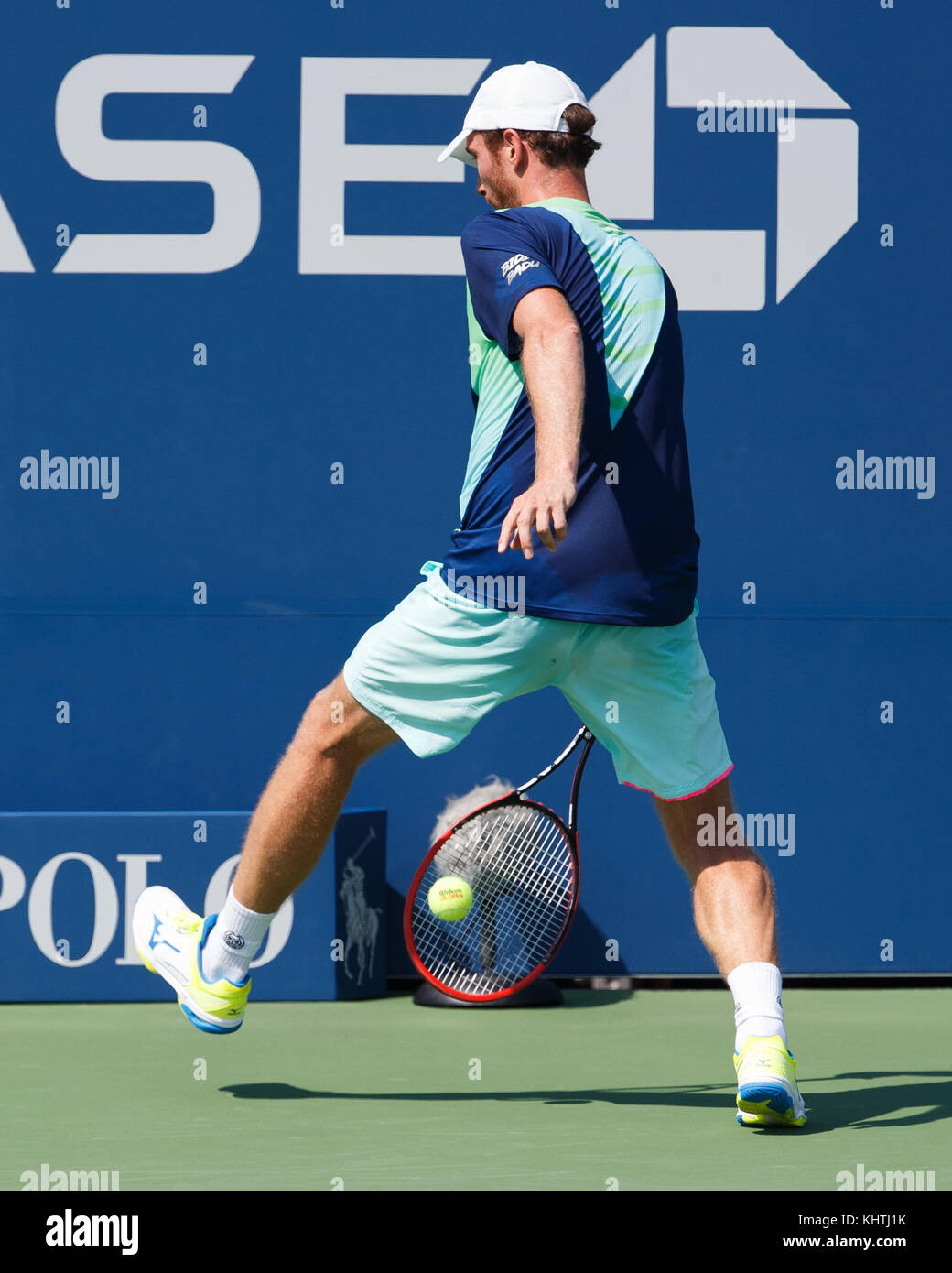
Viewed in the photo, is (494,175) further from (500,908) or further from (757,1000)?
(500,908)

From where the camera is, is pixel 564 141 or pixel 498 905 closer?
pixel 564 141

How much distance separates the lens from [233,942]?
320 centimetres

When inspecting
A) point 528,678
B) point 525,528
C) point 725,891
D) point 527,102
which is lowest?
point 725,891

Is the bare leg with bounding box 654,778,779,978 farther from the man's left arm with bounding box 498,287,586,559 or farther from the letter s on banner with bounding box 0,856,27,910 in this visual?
the letter s on banner with bounding box 0,856,27,910

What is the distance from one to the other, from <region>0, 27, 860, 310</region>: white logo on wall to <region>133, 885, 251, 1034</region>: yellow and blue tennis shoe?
182cm

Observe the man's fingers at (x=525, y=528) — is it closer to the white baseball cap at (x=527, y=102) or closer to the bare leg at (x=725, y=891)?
the bare leg at (x=725, y=891)

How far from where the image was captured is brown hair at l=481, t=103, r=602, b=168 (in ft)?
10.5

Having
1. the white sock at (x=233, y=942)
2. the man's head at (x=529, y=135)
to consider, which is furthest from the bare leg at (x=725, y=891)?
the man's head at (x=529, y=135)

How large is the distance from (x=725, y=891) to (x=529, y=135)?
1341mm

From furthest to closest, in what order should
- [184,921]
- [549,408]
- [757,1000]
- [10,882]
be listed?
[10,882], [184,921], [757,1000], [549,408]

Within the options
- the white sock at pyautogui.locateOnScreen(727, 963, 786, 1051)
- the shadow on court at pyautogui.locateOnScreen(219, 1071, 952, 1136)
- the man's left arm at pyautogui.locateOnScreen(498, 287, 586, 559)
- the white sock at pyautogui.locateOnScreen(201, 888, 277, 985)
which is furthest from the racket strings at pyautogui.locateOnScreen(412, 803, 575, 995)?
the man's left arm at pyautogui.locateOnScreen(498, 287, 586, 559)

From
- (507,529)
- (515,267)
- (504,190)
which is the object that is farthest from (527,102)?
(507,529)

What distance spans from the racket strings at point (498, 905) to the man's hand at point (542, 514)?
57.3 inches

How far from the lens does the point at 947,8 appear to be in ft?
15.0
